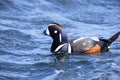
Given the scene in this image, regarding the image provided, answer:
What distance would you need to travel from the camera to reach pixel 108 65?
10.6m

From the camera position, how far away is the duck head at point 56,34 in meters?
11.8

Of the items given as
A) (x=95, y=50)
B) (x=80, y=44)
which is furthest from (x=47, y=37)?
(x=95, y=50)

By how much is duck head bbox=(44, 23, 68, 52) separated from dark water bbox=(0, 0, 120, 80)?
26 cm

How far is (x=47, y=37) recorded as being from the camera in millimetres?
13250

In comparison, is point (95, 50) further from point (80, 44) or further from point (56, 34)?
point (56, 34)

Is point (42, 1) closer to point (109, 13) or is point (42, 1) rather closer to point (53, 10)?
point (53, 10)

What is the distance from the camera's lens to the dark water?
10203 millimetres

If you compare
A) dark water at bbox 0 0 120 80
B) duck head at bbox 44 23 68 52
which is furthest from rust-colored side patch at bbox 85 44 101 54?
duck head at bbox 44 23 68 52

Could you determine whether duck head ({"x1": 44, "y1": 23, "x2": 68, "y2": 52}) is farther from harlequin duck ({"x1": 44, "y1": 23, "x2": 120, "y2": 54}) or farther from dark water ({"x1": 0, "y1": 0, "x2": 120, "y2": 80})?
dark water ({"x1": 0, "y1": 0, "x2": 120, "y2": 80})

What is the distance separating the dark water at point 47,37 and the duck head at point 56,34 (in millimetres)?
260

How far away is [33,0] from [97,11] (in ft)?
6.87

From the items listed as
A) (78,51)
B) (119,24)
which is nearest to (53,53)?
(78,51)

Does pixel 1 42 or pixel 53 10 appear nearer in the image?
pixel 1 42

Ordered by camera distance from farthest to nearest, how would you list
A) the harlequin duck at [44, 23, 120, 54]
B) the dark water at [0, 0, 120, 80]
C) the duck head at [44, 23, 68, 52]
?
the duck head at [44, 23, 68, 52] → the harlequin duck at [44, 23, 120, 54] → the dark water at [0, 0, 120, 80]
